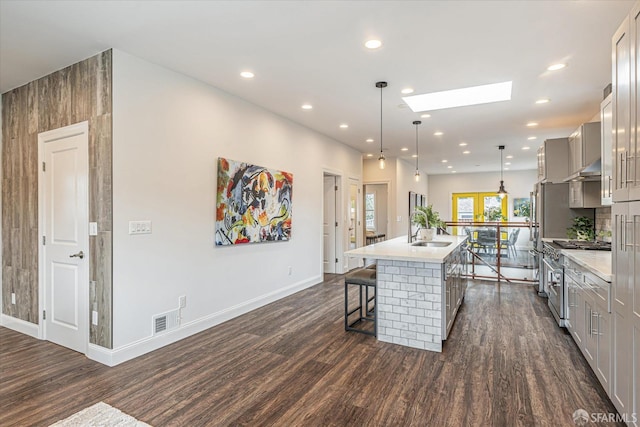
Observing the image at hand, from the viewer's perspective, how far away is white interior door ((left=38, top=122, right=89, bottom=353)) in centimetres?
314

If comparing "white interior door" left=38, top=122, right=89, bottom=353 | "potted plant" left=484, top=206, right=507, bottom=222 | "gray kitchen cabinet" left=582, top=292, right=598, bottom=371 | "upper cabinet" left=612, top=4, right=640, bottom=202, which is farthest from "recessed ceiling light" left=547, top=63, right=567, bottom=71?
"potted plant" left=484, top=206, right=507, bottom=222

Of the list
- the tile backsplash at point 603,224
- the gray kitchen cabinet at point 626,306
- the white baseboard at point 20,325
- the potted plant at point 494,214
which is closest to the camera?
the gray kitchen cabinet at point 626,306

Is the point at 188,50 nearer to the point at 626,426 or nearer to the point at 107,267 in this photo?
the point at 107,267

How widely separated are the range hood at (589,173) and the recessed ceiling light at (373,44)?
8.81 ft

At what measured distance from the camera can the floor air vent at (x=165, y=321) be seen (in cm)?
325

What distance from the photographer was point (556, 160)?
191 inches

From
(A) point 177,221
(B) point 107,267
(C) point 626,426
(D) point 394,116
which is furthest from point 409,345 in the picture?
(D) point 394,116

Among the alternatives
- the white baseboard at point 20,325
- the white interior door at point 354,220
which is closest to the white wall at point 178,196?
the white baseboard at point 20,325

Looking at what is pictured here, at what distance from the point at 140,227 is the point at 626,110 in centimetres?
377

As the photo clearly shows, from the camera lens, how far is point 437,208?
1287 cm

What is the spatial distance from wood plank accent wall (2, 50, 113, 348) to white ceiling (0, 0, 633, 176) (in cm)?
19

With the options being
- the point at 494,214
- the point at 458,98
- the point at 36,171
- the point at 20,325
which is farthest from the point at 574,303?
the point at 494,214

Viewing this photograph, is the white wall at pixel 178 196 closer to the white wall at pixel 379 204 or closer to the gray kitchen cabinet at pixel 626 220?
the gray kitchen cabinet at pixel 626 220

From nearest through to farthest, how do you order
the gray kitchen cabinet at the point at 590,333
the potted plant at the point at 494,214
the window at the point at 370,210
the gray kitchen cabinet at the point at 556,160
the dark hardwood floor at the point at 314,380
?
the dark hardwood floor at the point at 314,380
the gray kitchen cabinet at the point at 590,333
the gray kitchen cabinet at the point at 556,160
the window at the point at 370,210
the potted plant at the point at 494,214
